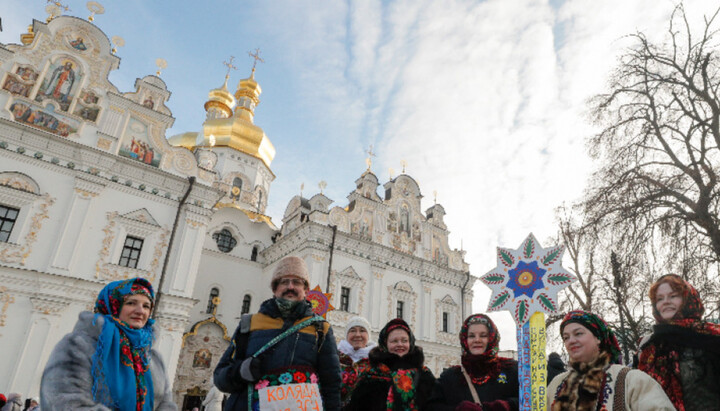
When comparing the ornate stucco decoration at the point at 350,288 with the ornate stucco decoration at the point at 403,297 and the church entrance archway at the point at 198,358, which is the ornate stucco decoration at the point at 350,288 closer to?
the ornate stucco decoration at the point at 403,297

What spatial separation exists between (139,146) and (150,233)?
3.36m

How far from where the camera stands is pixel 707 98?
27.7 ft

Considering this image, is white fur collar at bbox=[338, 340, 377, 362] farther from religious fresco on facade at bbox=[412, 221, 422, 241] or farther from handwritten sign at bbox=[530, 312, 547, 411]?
religious fresco on facade at bbox=[412, 221, 422, 241]

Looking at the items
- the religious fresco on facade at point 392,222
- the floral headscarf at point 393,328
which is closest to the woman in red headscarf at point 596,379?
the floral headscarf at point 393,328

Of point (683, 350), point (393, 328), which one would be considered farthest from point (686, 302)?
point (393, 328)

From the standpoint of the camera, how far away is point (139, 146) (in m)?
15.7

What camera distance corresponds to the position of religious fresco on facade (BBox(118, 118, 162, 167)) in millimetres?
15438

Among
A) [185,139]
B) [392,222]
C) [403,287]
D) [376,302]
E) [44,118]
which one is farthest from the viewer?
[185,139]

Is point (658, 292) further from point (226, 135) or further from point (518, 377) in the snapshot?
point (226, 135)

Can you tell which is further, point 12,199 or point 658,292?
point 12,199

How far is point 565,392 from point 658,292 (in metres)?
1.23

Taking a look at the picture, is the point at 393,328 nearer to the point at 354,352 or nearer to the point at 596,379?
the point at 354,352

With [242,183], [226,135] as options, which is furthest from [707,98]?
[226,135]

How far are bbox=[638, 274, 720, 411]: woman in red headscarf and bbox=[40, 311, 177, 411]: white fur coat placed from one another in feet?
12.3
